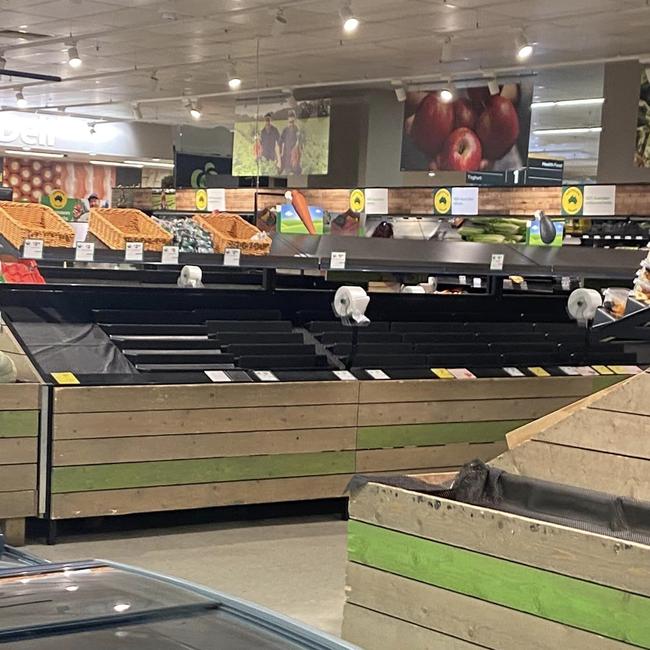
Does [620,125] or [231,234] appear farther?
[620,125]

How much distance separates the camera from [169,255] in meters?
6.19

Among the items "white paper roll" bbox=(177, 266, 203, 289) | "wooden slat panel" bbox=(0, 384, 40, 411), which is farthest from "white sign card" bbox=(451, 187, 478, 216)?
"wooden slat panel" bbox=(0, 384, 40, 411)

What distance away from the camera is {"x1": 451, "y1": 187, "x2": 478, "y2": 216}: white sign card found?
12.2 metres

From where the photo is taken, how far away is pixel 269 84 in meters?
14.1

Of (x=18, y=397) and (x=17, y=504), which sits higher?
(x=18, y=397)

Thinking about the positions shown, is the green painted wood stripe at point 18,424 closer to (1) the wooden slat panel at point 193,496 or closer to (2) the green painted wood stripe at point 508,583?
(1) the wooden slat panel at point 193,496

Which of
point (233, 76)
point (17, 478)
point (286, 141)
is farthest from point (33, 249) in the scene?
point (286, 141)

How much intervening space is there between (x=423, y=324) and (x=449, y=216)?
5468 millimetres

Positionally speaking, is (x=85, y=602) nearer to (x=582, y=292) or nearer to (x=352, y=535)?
(x=352, y=535)

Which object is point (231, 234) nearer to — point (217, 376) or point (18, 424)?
point (217, 376)

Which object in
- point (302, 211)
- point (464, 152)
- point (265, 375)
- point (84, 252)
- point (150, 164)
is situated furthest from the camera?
point (150, 164)

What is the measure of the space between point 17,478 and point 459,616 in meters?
2.60

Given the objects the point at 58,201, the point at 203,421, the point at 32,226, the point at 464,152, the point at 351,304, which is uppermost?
the point at 464,152

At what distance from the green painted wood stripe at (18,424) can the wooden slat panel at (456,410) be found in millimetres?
1801
